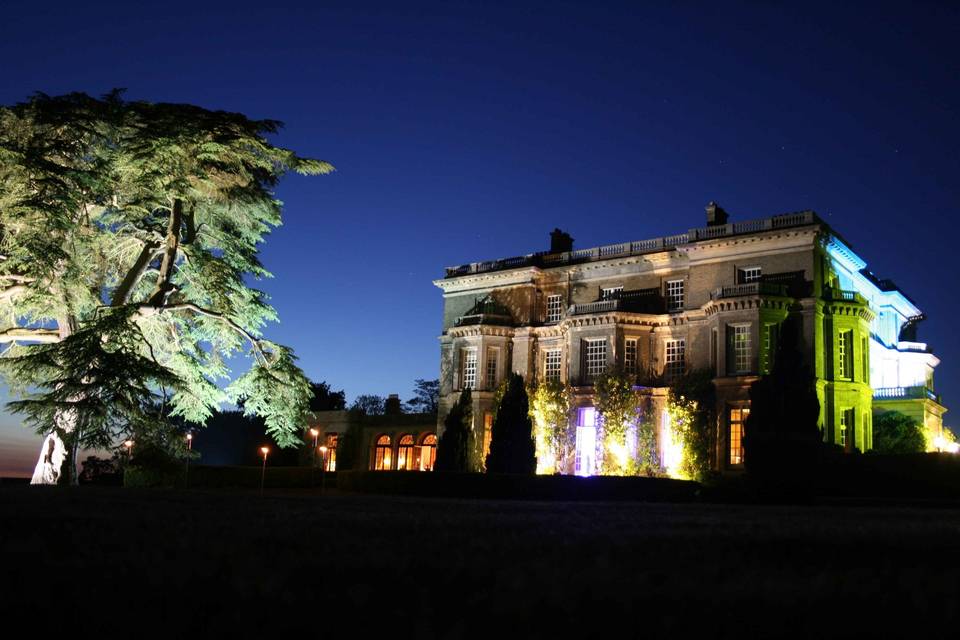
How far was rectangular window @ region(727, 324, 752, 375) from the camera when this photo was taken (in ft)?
122

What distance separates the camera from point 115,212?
24.2 m

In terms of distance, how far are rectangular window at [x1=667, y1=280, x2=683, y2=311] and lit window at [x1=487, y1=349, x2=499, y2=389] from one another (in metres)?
9.69

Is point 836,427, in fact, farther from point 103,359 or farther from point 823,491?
point 103,359

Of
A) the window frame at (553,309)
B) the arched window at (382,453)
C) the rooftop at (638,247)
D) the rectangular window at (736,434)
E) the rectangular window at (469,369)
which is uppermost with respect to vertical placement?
the rooftop at (638,247)

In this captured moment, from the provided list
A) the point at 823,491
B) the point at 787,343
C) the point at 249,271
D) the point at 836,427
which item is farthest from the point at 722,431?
the point at 249,271

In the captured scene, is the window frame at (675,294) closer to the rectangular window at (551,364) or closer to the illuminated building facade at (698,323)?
the illuminated building facade at (698,323)

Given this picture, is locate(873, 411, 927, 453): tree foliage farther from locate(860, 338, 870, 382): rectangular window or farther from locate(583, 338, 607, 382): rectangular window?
locate(583, 338, 607, 382): rectangular window

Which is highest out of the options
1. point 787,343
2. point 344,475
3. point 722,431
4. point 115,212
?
point 115,212

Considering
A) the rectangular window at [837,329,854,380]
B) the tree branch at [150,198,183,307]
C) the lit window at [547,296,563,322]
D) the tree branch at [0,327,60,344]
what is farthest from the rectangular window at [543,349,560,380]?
the tree branch at [0,327,60,344]

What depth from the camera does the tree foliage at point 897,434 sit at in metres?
38.0

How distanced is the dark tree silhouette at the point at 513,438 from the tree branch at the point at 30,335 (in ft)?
53.5

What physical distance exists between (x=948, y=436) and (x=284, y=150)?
40.1 meters

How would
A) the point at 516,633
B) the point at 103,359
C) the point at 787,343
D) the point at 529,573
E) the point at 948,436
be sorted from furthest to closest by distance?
the point at 948,436, the point at 787,343, the point at 103,359, the point at 529,573, the point at 516,633

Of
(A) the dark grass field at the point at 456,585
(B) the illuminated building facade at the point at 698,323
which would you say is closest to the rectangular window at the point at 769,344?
(B) the illuminated building facade at the point at 698,323
